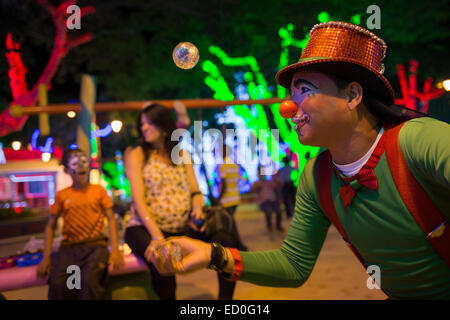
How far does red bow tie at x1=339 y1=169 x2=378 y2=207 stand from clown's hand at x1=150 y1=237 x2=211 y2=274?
1.91 feet

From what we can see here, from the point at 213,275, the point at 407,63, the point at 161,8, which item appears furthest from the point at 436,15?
the point at 213,275

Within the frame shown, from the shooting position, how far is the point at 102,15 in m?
11.2

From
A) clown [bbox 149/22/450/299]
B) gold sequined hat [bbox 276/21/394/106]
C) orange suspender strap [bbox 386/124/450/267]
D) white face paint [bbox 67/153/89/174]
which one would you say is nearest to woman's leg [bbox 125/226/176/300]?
white face paint [bbox 67/153/89/174]

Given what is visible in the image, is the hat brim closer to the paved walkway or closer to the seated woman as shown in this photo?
the seated woman

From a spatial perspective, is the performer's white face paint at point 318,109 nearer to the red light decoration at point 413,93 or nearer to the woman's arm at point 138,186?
the red light decoration at point 413,93

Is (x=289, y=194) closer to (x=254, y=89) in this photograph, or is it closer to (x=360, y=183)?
(x=254, y=89)

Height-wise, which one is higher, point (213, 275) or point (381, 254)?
point (381, 254)

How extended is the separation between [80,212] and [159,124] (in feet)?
3.66

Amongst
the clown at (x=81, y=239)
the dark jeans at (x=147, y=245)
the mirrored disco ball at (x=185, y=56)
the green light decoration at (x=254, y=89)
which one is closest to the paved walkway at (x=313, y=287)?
the dark jeans at (x=147, y=245)

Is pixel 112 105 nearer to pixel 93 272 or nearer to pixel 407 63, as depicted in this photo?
pixel 93 272

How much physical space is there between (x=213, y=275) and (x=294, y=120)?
4.04 metres

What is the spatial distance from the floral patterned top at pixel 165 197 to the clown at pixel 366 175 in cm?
181

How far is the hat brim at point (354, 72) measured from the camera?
1504mm

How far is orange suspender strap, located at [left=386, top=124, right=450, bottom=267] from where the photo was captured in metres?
1.39
